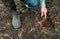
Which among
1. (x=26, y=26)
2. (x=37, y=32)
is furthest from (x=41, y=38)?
(x=26, y=26)

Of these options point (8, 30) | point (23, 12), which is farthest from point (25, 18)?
point (8, 30)

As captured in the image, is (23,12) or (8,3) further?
(23,12)

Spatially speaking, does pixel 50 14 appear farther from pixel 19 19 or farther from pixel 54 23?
pixel 19 19

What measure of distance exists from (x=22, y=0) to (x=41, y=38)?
0.51 metres

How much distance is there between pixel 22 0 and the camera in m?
2.04

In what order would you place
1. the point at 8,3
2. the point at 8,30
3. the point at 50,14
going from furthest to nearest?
the point at 50,14 → the point at 8,30 → the point at 8,3

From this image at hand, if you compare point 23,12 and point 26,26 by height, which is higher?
point 23,12

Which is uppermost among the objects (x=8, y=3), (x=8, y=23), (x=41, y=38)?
(x=8, y=3)

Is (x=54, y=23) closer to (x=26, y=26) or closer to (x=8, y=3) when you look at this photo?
(x=26, y=26)

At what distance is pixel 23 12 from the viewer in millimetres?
2049

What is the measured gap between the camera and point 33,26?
191cm

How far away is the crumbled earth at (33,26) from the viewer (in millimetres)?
1812

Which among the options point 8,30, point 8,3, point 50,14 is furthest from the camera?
point 50,14

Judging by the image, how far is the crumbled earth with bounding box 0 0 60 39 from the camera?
181 cm
